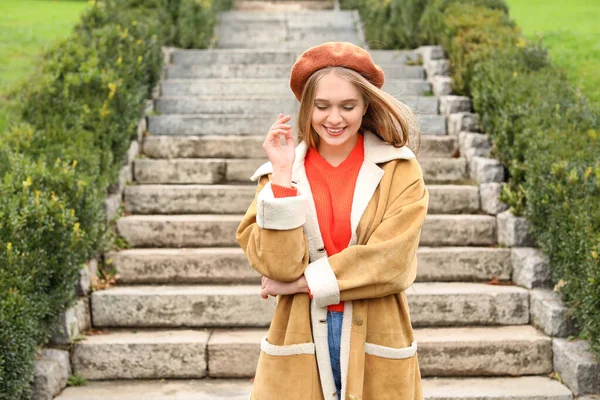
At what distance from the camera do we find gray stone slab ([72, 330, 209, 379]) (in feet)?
17.1

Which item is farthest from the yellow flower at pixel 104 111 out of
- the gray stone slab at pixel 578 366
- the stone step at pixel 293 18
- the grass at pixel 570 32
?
the stone step at pixel 293 18

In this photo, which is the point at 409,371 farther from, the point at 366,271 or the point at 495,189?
the point at 495,189

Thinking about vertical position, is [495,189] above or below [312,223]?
below

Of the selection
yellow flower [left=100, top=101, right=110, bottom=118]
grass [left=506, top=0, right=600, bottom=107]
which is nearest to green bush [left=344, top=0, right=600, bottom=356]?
grass [left=506, top=0, right=600, bottom=107]

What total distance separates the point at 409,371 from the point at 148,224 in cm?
383

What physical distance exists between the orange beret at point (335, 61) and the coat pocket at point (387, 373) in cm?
96

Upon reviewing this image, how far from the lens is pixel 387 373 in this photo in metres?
2.83

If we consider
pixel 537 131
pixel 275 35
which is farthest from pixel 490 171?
pixel 275 35

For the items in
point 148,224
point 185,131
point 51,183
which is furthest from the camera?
point 185,131

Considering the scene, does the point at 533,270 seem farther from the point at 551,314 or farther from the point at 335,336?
the point at 335,336

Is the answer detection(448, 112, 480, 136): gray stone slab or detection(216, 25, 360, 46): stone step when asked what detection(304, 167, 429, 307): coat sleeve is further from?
detection(216, 25, 360, 46): stone step

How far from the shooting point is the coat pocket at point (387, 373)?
2820mm

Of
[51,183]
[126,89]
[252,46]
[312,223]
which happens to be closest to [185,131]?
[126,89]

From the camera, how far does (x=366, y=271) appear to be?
2719 mm
